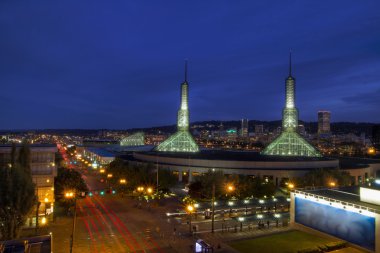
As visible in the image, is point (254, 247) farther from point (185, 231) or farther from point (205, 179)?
point (205, 179)

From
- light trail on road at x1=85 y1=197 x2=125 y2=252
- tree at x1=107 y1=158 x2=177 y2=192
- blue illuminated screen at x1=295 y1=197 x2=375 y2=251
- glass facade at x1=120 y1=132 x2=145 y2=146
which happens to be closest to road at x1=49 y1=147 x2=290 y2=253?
light trail on road at x1=85 y1=197 x2=125 y2=252

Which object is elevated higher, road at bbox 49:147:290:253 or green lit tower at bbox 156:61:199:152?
green lit tower at bbox 156:61:199:152

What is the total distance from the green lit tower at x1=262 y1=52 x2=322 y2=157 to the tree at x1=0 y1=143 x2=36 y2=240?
208 ft

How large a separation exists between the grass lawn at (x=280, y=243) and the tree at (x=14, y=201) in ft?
55.5

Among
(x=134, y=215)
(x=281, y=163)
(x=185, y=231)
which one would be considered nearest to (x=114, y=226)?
(x=134, y=215)

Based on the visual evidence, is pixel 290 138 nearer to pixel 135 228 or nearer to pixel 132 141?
pixel 135 228

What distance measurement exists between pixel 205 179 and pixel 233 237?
51.8 ft

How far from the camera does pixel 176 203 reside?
144ft

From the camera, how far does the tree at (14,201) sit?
25297mm

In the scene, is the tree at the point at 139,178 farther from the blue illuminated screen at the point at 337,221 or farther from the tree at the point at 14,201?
the tree at the point at 14,201

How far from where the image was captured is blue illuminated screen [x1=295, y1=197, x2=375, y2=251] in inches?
1048

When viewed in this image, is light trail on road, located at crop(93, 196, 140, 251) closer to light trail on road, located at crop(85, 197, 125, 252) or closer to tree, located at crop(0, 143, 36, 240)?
light trail on road, located at crop(85, 197, 125, 252)

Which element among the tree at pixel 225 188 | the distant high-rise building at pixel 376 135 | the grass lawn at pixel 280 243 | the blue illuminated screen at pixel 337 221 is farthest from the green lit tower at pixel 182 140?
the distant high-rise building at pixel 376 135

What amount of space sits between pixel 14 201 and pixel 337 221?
88.9 ft
